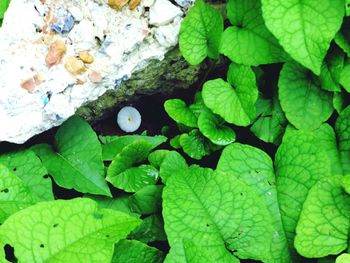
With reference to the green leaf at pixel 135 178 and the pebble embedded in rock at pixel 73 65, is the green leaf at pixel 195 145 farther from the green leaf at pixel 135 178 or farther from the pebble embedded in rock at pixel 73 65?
the pebble embedded in rock at pixel 73 65

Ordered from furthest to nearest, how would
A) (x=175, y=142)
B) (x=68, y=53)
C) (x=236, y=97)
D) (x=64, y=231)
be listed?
(x=175, y=142)
(x=236, y=97)
(x=68, y=53)
(x=64, y=231)

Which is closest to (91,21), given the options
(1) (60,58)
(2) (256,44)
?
(1) (60,58)

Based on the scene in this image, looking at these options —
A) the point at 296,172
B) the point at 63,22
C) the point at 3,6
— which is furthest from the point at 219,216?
the point at 3,6

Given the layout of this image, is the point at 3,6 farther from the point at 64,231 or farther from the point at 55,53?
the point at 64,231

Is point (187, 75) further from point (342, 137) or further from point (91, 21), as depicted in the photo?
point (342, 137)

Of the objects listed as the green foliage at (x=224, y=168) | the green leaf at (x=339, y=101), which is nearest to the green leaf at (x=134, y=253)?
the green foliage at (x=224, y=168)

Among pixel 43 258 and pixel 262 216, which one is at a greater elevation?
pixel 43 258

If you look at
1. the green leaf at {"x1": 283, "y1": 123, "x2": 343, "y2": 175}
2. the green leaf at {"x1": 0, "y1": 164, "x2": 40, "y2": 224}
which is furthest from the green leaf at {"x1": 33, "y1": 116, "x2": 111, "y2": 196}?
the green leaf at {"x1": 283, "y1": 123, "x2": 343, "y2": 175}
